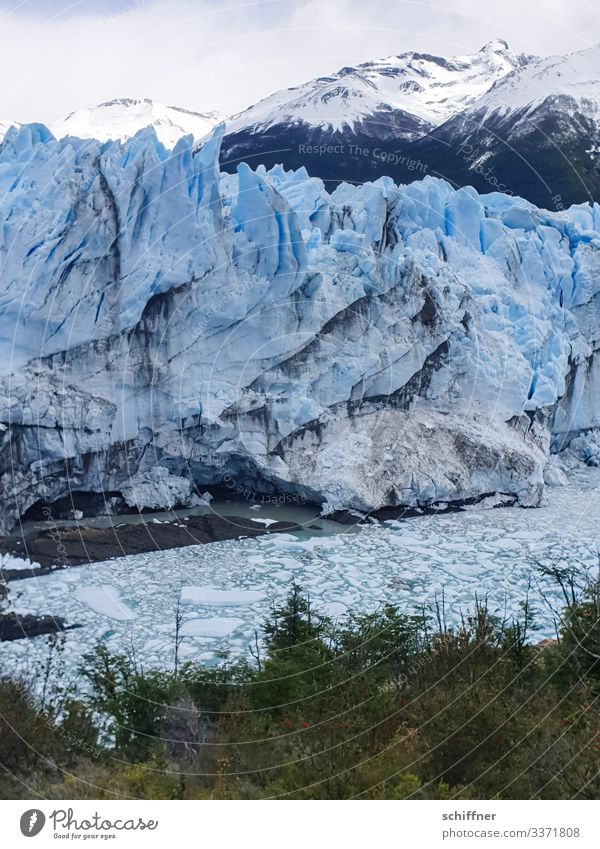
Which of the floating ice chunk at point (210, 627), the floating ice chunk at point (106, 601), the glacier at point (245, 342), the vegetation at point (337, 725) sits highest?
the glacier at point (245, 342)

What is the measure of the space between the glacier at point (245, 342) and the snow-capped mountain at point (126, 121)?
2.89 metres

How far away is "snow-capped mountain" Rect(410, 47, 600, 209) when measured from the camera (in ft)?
63.7

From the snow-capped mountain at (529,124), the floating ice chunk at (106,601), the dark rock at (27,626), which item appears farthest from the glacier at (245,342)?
the snow-capped mountain at (529,124)

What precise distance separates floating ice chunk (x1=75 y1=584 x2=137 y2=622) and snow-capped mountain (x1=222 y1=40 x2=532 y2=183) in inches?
380

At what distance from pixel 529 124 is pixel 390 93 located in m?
5.09

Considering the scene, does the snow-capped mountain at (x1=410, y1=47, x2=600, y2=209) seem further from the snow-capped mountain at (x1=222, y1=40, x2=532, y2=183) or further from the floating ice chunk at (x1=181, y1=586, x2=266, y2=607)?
the floating ice chunk at (x1=181, y1=586, x2=266, y2=607)

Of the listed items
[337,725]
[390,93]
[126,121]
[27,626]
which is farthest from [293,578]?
[390,93]

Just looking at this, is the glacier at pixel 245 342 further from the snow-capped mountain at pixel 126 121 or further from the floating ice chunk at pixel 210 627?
the floating ice chunk at pixel 210 627

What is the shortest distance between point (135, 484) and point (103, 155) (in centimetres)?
598

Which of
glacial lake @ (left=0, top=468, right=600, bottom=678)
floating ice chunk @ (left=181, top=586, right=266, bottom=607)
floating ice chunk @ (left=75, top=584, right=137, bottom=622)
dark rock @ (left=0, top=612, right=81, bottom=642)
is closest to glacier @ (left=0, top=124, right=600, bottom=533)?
glacial lake @ (left=0, top=468, right=600, bottom=678)

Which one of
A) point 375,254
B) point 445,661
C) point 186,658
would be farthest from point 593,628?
point 375,254

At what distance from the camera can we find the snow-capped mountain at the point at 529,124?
1942cm

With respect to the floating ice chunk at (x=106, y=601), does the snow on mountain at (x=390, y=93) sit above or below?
above

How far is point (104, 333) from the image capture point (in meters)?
13.6
